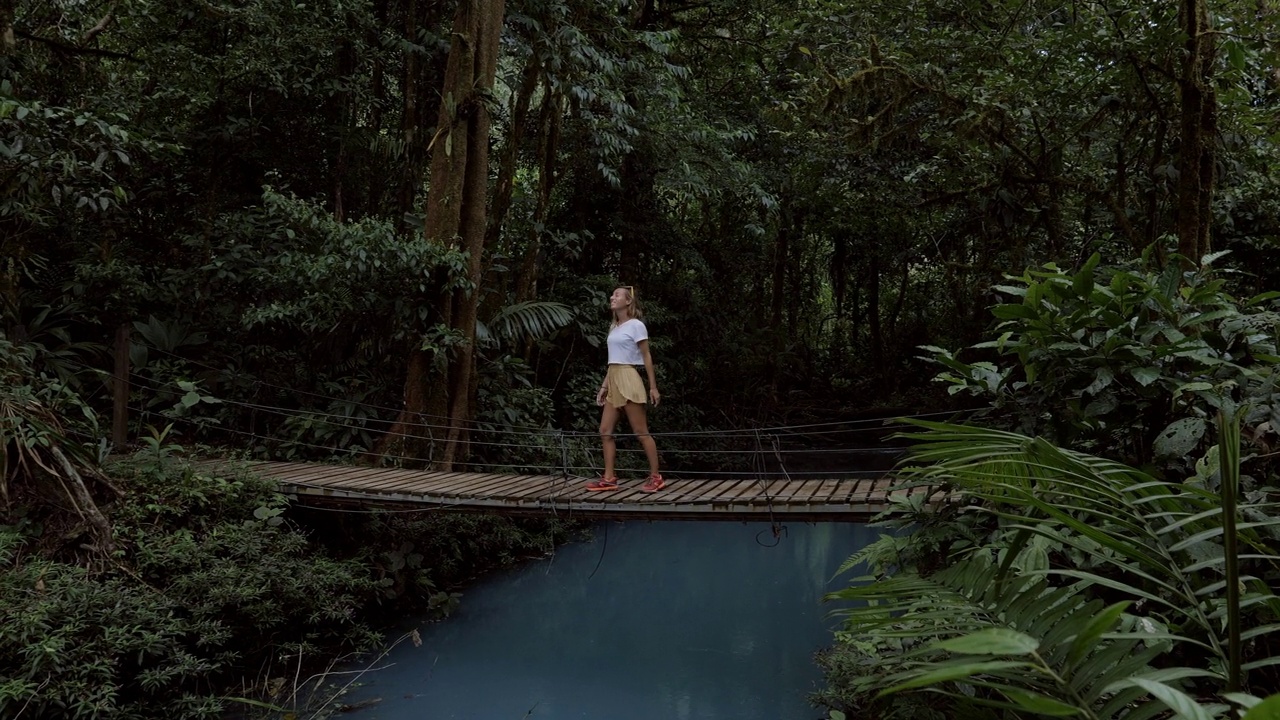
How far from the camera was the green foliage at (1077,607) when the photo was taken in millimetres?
940

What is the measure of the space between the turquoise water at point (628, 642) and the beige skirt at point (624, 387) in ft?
4.55

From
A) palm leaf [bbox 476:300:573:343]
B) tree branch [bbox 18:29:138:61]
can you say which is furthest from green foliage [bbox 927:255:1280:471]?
tree branch [bbox 18:29:138:61]

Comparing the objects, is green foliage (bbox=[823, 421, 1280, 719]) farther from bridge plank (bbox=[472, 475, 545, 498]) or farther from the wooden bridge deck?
bridge plank (bbox=[472, 475, 545, 498])

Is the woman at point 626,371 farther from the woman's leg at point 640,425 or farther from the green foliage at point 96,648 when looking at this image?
the green foliage at point 96,648

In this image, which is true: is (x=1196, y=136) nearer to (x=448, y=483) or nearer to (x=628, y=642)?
(x=448, y=483)

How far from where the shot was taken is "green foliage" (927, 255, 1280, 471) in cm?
238

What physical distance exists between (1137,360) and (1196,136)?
1820 millimetres

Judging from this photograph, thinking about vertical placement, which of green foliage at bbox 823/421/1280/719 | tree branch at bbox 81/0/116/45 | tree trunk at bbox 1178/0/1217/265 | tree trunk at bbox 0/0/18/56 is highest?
tree branch at bbox 81/0/116/45

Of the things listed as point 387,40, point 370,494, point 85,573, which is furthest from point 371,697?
point 387,40

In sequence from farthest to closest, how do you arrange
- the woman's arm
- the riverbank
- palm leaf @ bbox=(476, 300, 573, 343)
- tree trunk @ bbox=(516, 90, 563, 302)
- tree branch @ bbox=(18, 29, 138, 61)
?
1. tree trunk @ bbox=(516, 90, 563, 302)
2. palm leaf @ bbox=(476, 300, 573, 343)
3. tree branch @ bbox=(18, 29, 138, 61)
4. the woman's arm
5. the riverbank

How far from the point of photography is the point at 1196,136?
12.1ft

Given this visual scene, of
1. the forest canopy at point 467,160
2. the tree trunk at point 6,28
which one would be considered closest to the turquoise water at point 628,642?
the forest canopy at point 467,160

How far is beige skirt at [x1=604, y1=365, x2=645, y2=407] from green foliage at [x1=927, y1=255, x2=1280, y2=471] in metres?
2.38

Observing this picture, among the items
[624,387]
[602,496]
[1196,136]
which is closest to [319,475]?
[602,496]
